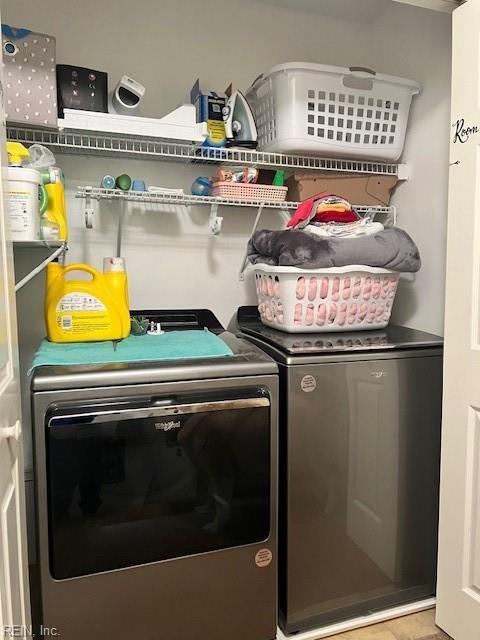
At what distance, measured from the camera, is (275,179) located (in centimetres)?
202

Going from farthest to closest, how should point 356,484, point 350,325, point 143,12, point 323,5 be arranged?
point 323,5, point 143,12, point 350,325, point 356,484

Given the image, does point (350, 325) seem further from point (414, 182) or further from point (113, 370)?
point (113, 370)

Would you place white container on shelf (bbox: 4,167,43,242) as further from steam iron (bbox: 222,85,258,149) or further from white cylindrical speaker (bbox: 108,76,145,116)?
steam iron (bbox: 222,85,258,149)

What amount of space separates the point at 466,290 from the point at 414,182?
2.60 feet

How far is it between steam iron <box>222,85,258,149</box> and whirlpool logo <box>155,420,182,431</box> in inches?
44.3

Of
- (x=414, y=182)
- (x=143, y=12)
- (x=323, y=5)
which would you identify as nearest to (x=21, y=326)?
(x=143, y=12)

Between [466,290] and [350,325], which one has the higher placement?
[466,290]

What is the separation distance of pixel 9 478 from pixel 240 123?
5.06 ft

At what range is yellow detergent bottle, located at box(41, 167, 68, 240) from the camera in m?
1.51

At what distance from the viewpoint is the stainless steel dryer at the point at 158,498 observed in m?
1.29

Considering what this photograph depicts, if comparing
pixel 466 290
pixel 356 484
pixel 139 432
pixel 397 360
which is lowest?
pixel 356 484

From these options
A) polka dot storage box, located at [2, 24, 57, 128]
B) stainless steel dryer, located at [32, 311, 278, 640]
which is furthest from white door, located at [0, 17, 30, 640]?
polka dot storage box, located at [2, 24, 57, 128]

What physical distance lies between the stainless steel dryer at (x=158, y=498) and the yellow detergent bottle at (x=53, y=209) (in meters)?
0.45

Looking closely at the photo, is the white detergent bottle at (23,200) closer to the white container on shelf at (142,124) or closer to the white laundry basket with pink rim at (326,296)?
the white container on shelf at (142,124)
